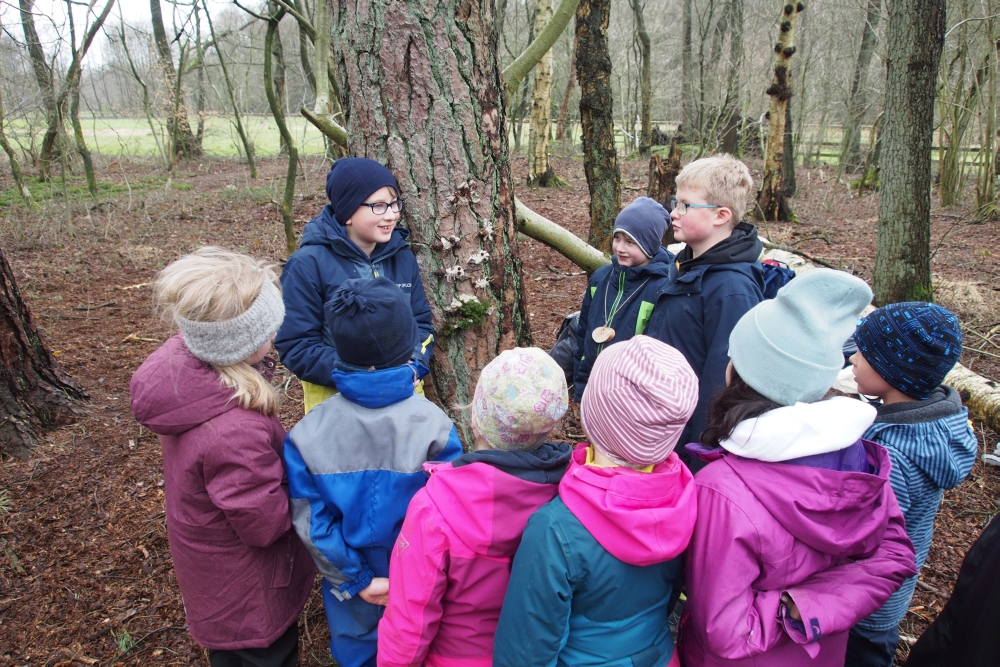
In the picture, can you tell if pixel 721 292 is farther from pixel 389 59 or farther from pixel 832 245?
pixel 832 245

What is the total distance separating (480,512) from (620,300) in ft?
5.05

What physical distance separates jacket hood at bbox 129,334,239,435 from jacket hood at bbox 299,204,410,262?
2.59 feet

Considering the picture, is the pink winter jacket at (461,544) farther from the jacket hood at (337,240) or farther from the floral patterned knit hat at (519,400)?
the jacket hood at (337,240)

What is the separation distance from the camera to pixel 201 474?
1.74 m

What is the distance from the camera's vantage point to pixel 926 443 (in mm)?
1754

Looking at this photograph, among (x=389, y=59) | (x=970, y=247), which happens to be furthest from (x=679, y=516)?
(x=970, y=247)

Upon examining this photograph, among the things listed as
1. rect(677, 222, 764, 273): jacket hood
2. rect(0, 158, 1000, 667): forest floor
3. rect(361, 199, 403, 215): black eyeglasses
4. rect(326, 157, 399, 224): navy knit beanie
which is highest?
rect(326, 157, 399, 224): navy knit beanie

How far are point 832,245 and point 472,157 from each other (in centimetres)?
838

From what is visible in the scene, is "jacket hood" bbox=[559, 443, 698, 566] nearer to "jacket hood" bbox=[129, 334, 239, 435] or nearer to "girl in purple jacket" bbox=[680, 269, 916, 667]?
"girl in purple jacket" bbox=[680, 269, 916, 667]

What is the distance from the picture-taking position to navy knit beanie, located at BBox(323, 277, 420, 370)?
1.67 meters

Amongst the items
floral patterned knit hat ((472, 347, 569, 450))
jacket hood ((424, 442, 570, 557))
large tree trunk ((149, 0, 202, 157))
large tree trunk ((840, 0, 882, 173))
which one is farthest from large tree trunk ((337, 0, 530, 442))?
large tree trunk ((840, 0, 882, 173))

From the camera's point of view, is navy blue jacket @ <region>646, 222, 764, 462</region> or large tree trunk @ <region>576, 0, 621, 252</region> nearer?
navy blue jacket @ <region>646, 222, 764, 462</region>

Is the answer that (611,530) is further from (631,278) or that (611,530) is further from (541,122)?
(541,122)

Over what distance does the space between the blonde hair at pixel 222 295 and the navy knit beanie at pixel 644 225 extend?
4.98 feet
